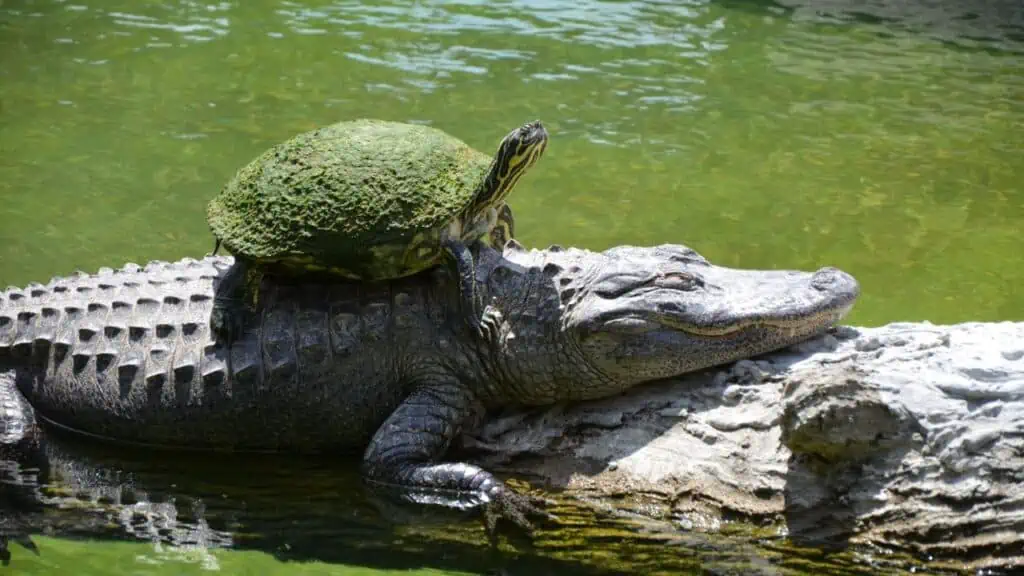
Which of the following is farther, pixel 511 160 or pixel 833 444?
pixel 511 160

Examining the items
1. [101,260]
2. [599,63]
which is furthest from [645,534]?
[599,63]

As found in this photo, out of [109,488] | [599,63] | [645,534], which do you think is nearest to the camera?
[645,534]

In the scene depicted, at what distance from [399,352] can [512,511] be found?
826mm

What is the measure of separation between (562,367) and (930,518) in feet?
4.81

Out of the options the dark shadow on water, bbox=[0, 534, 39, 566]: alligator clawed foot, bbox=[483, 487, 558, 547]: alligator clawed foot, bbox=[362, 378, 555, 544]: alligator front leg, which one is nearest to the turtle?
bbox=[362, 378, 555, 544]: alligator front leg

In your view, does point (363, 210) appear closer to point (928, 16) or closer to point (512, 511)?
point (512, 511)

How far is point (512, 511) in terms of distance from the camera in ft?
14.9

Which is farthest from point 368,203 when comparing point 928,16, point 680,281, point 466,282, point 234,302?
point 928,16

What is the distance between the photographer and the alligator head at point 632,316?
4766 millimetres

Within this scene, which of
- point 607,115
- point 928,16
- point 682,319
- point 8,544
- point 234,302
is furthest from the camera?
point 928,16

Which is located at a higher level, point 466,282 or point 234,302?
point 466,282

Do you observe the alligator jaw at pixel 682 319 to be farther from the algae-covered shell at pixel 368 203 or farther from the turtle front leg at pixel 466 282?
the algae-covered shell at pixel 368 203

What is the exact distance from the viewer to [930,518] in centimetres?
420

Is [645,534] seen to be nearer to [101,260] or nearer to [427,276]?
[427,276]
